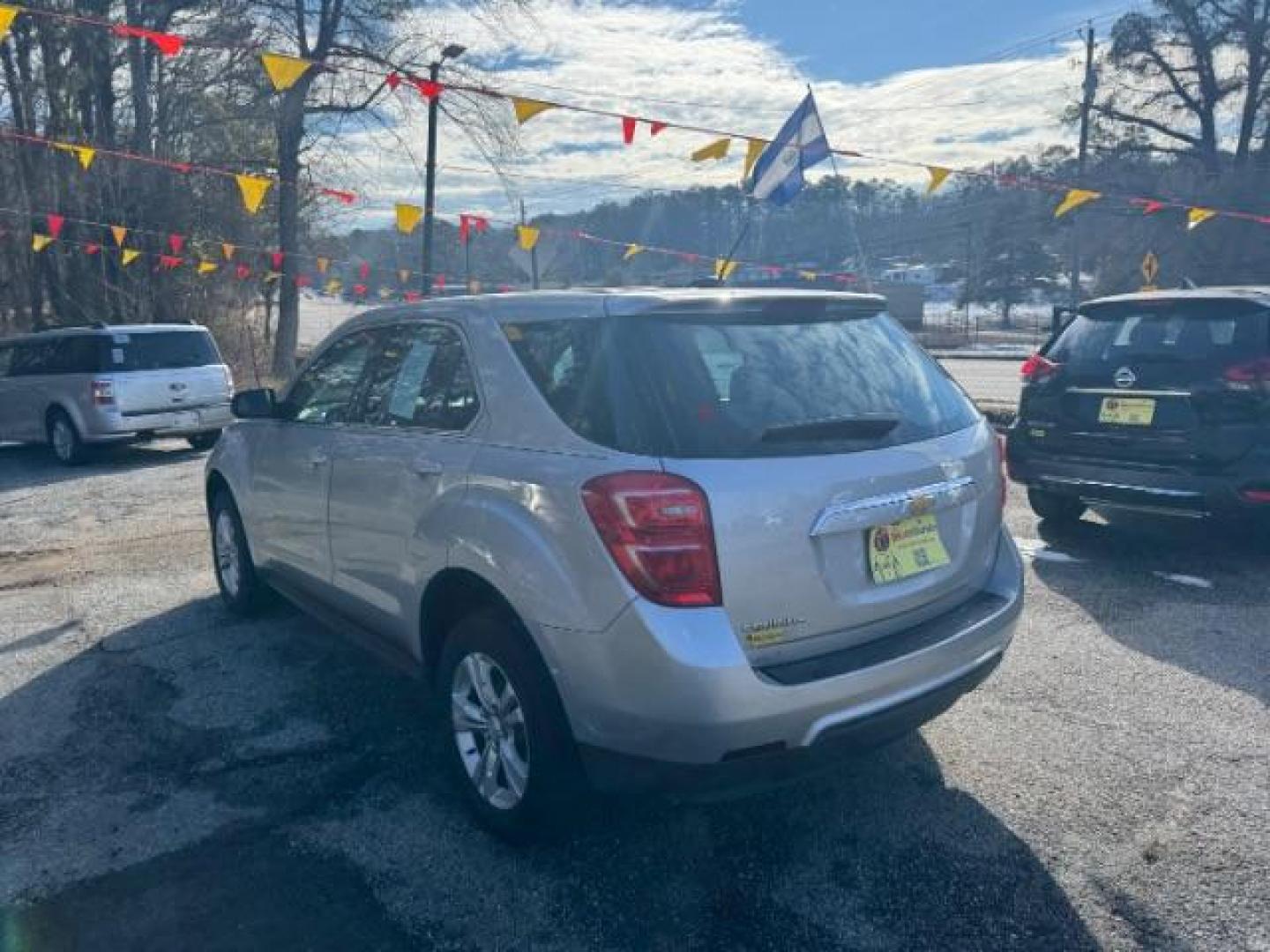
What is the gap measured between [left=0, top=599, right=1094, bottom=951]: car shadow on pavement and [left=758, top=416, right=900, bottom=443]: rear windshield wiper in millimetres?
965

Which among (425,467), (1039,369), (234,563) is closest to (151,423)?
(234,563)

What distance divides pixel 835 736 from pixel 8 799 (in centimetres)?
286

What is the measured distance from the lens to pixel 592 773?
258 cm

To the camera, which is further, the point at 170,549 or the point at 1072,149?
the point at 1072,149

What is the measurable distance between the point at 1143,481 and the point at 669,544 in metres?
4.18

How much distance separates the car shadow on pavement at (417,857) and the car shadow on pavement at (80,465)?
25.1 feet

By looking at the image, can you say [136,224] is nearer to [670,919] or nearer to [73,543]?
[73,543]

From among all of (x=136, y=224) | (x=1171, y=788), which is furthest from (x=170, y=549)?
(x=136, y=224)

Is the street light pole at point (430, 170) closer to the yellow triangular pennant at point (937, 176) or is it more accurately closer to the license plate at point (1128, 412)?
the yellow triangular pennant at point (937, 176)

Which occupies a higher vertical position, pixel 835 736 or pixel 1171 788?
pixel 835 736

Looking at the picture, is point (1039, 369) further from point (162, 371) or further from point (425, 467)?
point (162, 371)

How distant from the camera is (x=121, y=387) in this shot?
1073 centimetres

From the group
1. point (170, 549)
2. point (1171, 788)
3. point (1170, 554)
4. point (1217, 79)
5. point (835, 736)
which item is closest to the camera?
point (835, 736)

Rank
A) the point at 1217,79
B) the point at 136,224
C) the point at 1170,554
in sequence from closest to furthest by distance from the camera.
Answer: the point at 1170,554, the point at 136,224, the point at 1217,79
